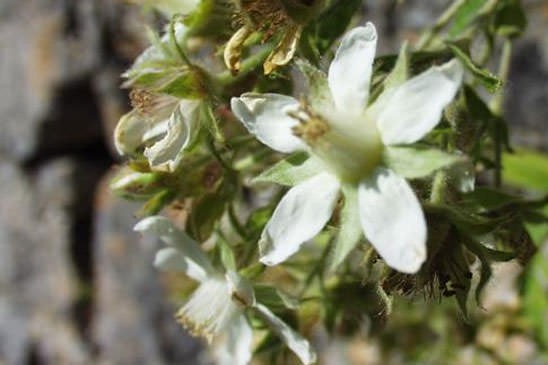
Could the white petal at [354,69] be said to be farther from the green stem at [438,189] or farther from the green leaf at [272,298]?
the green leaf at [272,298]

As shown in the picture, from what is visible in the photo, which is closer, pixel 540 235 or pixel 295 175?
pixel 295 175

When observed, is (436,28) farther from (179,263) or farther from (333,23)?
(179,263)

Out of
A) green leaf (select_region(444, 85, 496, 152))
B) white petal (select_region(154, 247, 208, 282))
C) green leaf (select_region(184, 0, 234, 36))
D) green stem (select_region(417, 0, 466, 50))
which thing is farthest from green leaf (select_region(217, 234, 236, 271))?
green stem (select_region(417, 0, 466, 50))

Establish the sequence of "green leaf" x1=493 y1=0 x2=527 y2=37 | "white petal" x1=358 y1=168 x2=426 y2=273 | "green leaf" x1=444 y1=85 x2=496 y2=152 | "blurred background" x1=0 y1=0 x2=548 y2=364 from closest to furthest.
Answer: "white petal" x1=358 y1=168 x2=426 y2=273
"green leaf" x1=444 y1=85 x2=496 y2=152
"green leaf" x1=493 y1=0 x2=527 y2=37
"blurred background" x1=0 y1=0 x2=548 y2=364

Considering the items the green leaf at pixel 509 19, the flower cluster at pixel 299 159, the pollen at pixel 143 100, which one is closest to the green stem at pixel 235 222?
the flower cluster at pixel 299 159

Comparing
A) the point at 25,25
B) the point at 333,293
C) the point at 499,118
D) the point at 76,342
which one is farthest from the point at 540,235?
the point at 25,25

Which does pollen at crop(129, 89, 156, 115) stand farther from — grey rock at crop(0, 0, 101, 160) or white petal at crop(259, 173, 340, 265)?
grey rock at crop(0, 0, 101, 160)

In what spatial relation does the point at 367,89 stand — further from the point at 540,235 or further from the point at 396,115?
the point at 540,235
